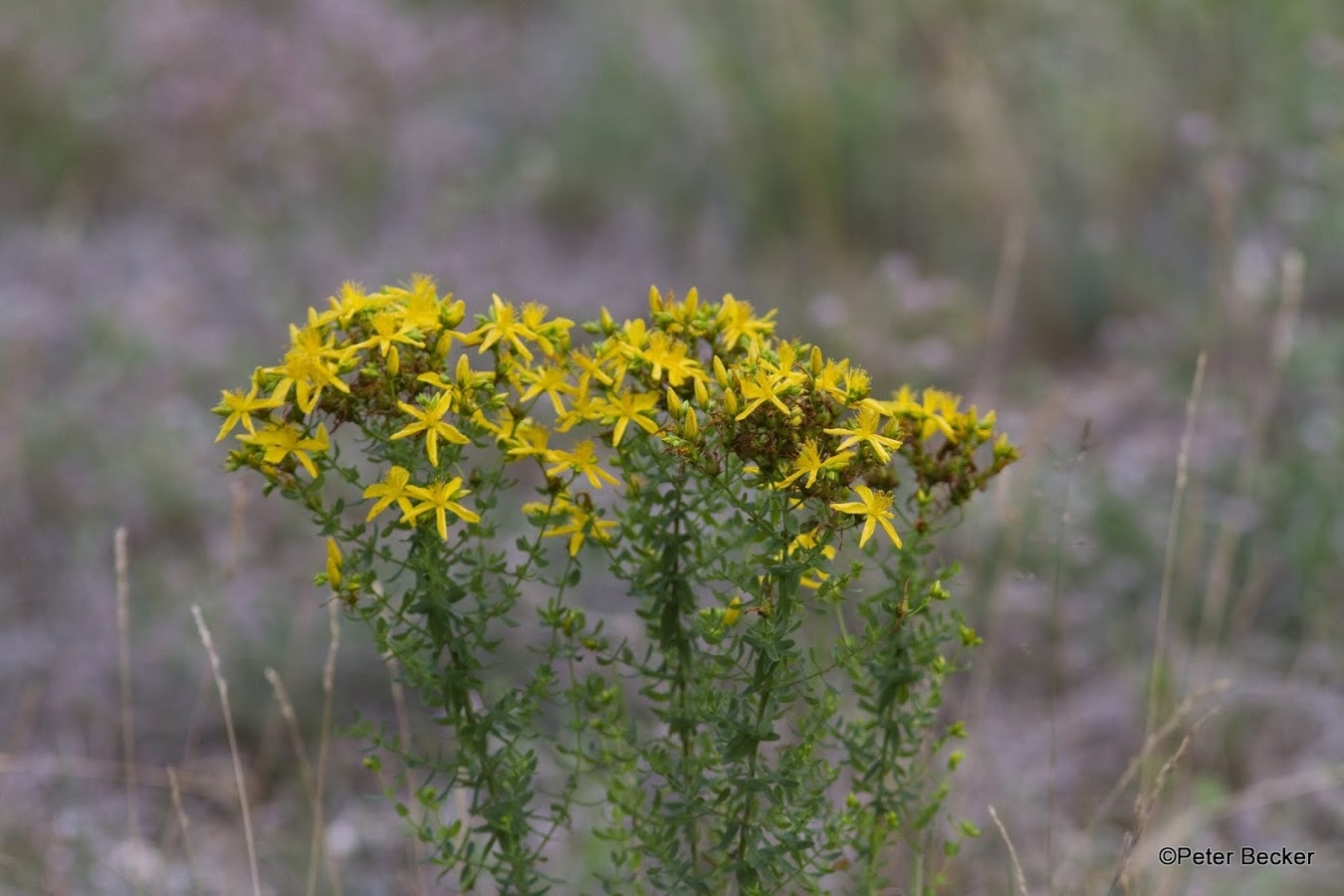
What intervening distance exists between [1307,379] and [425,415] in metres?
3.05

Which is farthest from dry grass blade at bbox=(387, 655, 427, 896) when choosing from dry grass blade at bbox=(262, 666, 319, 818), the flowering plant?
the flowering plant

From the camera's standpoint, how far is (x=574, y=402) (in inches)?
65.5

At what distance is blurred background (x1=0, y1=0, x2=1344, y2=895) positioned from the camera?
3.07m

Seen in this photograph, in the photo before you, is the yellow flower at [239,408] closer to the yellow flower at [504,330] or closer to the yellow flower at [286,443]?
the yellow flower at [286,443]

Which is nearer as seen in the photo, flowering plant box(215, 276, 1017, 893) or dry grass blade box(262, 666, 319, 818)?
flowering plant box(215, 276, 1017, 893)

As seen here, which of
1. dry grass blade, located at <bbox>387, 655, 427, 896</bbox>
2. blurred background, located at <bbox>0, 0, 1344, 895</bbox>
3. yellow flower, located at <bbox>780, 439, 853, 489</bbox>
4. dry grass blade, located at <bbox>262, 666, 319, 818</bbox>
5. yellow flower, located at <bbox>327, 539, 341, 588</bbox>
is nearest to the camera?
yellow flower, located at <bbox>780, 439, 853, 489</bbox>

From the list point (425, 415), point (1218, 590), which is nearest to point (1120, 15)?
point (1218, 590)

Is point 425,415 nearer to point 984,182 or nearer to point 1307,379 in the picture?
point 1307,379

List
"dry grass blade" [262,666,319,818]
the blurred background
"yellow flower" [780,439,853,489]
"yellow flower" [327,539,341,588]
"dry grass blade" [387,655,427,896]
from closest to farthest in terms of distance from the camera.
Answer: "yellow flower" [780,439,853,489] < "yellow flower" [327,539,341,588] < "dry grass blade" [262,666,319,818] < "dry grass blade" [387,655,427,896] < the blurred background

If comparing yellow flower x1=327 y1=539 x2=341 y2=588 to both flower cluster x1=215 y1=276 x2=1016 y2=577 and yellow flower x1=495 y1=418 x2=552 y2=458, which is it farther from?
yellow flower x1=495 y1=418 x2=552 y2=458

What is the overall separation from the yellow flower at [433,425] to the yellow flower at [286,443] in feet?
0.33

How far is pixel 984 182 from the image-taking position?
4922 mm

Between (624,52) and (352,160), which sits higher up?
(624,52)

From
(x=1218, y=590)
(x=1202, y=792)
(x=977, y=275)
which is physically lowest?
(x=1202, y=792)
